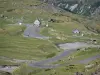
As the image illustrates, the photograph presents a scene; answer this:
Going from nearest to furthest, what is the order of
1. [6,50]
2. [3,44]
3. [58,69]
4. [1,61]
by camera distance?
[58,69] < [1,61] < [6,50] < [3,44]

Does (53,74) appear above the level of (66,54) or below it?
above

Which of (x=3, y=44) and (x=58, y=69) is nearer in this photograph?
(x=58, y=69)

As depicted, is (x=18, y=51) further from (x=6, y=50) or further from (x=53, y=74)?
(x=53, y=74)

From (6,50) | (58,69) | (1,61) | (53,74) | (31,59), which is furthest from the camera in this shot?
(6,50)

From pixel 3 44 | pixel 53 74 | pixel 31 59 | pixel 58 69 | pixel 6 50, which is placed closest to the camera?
pixel 53 74

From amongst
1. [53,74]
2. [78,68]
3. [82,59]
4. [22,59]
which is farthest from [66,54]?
[53,74]

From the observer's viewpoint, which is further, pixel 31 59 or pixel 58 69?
pixel 31 59

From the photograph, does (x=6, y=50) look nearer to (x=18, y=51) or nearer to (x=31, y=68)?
(x=18, y=51)

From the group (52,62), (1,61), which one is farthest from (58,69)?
(1,61)
